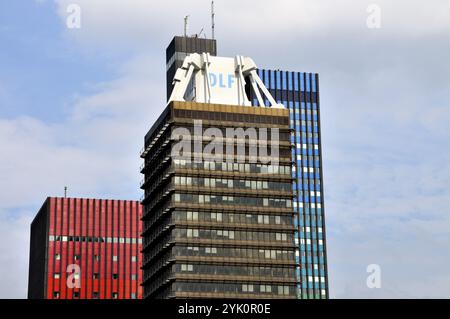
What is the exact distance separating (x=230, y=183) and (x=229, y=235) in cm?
1111

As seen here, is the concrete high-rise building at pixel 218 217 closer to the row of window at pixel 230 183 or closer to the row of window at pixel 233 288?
the row of window at pixel 233 288

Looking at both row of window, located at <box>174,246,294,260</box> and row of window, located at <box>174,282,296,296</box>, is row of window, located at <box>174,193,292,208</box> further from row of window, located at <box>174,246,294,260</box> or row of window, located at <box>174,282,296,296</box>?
row of window, located at <box>174,282,296,296</box>

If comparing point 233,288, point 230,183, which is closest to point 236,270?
point 233,288

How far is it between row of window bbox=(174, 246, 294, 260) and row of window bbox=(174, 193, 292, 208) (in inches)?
376

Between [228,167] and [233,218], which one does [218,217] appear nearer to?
[233,218]

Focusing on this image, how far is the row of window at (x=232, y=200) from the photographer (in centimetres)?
19302

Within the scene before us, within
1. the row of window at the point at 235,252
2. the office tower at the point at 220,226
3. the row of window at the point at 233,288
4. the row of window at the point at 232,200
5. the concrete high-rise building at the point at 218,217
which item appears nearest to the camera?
the row of window at the point at 233,288

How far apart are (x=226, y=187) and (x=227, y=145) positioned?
29.1 ft

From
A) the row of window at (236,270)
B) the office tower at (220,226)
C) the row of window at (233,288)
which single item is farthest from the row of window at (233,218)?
the row of window at (233,288)

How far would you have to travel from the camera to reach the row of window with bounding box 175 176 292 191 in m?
194

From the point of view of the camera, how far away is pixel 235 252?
632 feet

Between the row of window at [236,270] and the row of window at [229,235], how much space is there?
19.9 feet
